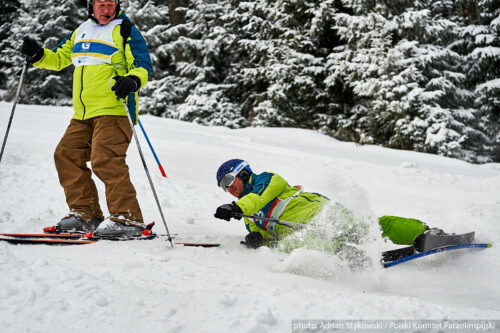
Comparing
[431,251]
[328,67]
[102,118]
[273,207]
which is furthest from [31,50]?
[328,67]

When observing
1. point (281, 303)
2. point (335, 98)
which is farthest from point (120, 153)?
point (335, 98)

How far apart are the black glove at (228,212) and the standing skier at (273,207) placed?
0.07ft

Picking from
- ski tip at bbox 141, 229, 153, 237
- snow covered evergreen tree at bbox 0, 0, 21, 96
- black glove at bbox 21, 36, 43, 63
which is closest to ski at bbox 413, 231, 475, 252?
ski tip at bbox 141, 229, 153, 237

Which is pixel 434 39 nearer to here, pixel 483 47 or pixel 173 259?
A: pixel 483 47

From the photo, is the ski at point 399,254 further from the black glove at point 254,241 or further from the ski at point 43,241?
the ski at point 43,241

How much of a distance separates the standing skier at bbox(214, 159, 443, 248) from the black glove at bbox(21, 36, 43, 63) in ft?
6.54

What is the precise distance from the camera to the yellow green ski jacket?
3.59m

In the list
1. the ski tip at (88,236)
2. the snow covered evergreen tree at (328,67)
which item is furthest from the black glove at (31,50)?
the snow covered evergreen tree at (328,67)

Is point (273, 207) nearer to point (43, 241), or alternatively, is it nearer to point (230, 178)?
point (230, 178)

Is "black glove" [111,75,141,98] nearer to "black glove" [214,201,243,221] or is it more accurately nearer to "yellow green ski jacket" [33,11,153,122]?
"yellow green ski jacket" [33,11,153,122]

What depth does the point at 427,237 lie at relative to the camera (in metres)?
3.32

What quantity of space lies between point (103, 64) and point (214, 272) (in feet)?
6.94

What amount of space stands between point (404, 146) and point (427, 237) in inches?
365

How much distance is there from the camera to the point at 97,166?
11.3 ft
